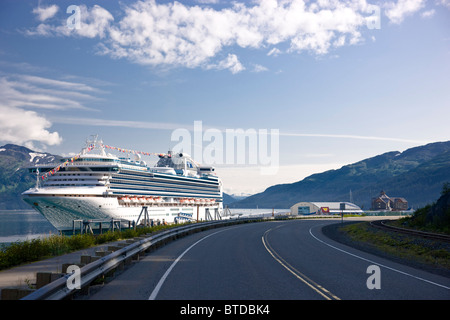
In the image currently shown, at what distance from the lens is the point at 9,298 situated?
621 cm

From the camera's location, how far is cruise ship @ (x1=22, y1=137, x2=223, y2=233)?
174 feet

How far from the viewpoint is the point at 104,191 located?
56.0 metres

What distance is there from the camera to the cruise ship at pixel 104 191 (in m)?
53.1

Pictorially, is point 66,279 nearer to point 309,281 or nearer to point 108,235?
point 309,281

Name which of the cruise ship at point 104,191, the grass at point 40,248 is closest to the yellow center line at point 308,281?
the grass at point 40,248

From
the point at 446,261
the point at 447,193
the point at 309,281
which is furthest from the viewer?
the point at 447,193

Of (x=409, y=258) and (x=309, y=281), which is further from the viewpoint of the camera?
(x=409, y=258)

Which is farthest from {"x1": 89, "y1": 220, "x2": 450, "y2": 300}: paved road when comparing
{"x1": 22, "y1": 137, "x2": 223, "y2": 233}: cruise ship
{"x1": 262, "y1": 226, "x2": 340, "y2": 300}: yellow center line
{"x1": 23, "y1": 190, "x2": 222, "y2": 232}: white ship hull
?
{"x1": 23, "y1": 190, "x2": 222, "y2": 232}: white ship hull

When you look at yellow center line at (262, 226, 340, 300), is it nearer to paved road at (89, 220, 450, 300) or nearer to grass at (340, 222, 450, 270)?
paved road at (89, 220, 450, 300)

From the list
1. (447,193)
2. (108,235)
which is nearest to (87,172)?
(108,235)

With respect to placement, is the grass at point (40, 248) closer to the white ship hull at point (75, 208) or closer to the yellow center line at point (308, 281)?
the yellow center line at point (308, 281)

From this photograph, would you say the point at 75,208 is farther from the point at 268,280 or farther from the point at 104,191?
the point at 268,280

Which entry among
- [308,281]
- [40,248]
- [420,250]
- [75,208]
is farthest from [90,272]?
[75,208]
